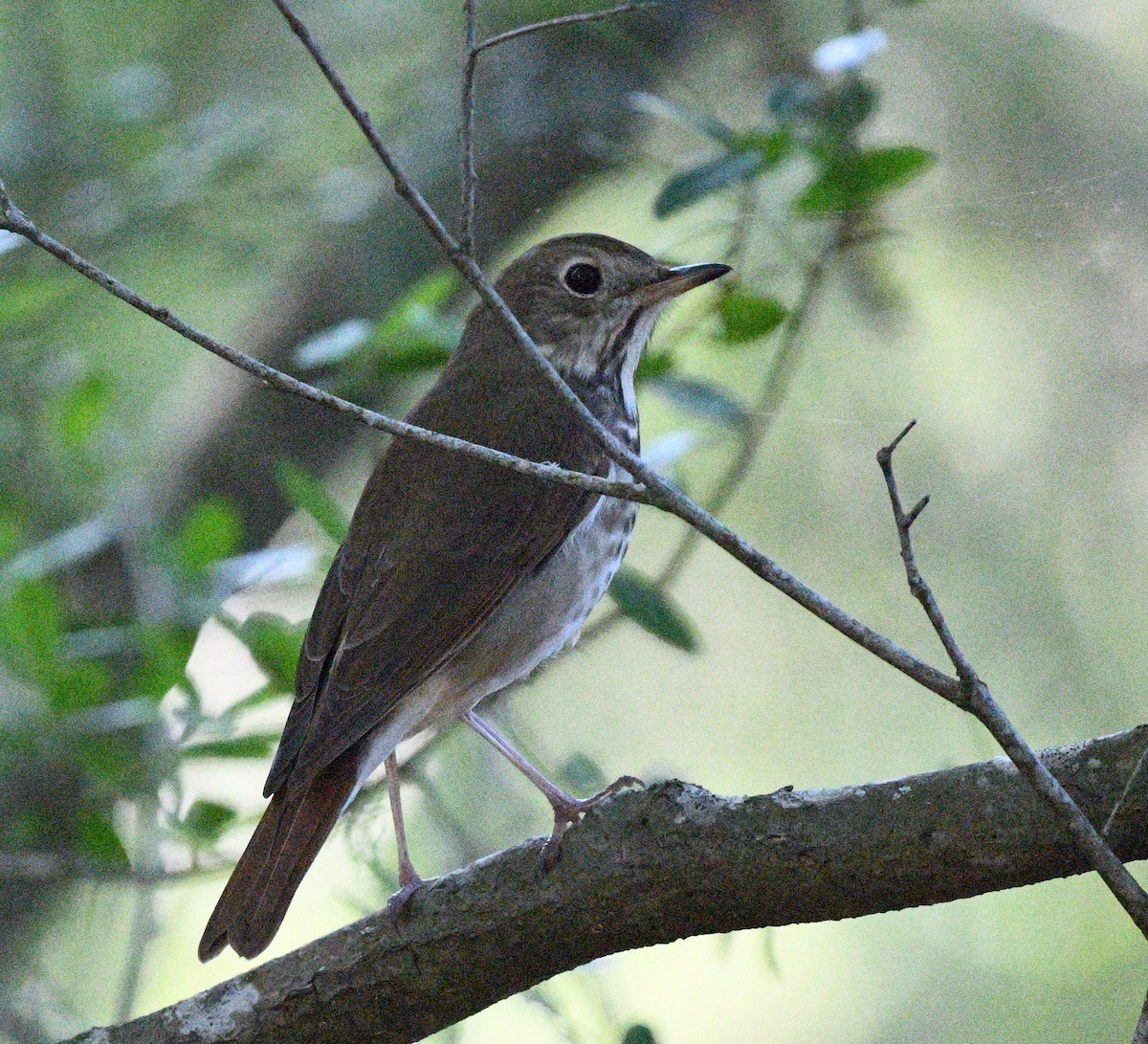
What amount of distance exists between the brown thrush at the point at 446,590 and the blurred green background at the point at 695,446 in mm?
322

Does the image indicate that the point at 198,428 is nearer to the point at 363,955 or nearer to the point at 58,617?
the point at 58,617

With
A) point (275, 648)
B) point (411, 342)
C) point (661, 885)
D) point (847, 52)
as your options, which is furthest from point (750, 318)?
point (661, 885)

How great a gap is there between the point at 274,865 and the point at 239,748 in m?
0.72

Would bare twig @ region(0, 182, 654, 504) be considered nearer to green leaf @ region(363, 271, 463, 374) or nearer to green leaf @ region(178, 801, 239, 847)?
green leaf @ region(363, 271, 463, 374)

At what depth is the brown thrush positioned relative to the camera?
2.83 metres

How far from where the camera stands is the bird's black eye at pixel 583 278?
3.72 m

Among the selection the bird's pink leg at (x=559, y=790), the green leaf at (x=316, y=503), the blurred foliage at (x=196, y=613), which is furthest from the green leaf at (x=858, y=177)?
the bird's pink leg at (x=559, y=790)

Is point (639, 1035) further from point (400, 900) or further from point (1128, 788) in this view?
point (1128, 788)

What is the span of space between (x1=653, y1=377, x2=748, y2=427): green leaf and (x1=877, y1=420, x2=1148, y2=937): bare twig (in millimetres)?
1557

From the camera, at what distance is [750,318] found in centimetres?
351

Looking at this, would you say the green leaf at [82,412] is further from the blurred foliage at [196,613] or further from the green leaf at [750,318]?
the green leaf at [750,318]

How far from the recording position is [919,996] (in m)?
4.61

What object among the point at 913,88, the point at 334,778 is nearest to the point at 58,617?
the point at 334,778

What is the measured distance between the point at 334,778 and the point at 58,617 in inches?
41.0
